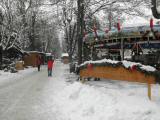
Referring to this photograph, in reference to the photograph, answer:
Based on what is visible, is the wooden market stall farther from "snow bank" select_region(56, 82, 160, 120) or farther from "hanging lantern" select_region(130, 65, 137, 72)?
"snow bank" select_region(56, 82, 160, 120)

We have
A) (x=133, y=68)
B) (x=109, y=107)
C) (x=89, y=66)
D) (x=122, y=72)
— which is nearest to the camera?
(x=109, y=107)

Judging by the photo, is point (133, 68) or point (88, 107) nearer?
point (88, 107)

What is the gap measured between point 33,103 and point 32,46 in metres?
58.7

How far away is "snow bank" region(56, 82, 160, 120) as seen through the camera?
839 cm

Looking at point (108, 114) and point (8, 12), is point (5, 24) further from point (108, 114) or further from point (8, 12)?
point (108, 114)

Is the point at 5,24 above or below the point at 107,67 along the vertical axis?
above

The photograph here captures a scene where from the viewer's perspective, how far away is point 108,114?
9.26 metres

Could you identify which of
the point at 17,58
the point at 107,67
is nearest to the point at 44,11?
the point at 107,67

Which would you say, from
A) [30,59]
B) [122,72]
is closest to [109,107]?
[122,72]

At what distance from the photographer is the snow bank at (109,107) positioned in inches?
330

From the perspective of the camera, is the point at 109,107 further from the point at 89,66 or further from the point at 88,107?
the point at 89,66

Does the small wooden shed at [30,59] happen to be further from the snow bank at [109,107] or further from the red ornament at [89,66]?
the snow bank at [109,107]

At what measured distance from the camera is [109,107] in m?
9.77

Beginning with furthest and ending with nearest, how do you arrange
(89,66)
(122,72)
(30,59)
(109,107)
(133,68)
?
1. (30,59)
2. (89,66)
3. (122,72)
4. (133,68)
5. (109,107)
